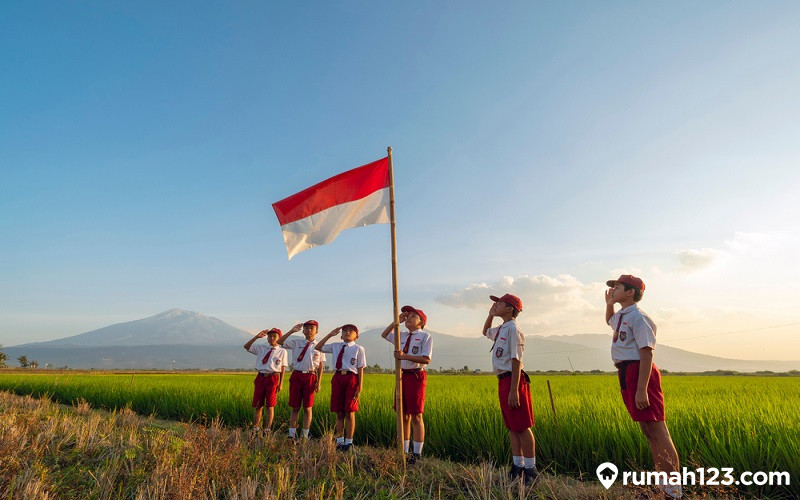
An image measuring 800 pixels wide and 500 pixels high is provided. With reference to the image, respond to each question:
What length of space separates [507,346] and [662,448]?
1.72 metres

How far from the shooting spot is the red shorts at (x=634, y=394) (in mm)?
3961

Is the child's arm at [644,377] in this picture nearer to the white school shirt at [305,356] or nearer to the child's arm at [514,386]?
the child's arm at [514,386]

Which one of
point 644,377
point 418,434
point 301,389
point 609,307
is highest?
point 609,307

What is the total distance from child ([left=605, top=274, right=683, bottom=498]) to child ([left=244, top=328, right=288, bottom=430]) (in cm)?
600

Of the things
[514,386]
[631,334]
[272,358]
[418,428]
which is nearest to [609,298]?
[631,334]

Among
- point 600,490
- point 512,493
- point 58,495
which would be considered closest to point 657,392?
point 600,490

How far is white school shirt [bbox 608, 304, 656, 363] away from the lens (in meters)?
4.05

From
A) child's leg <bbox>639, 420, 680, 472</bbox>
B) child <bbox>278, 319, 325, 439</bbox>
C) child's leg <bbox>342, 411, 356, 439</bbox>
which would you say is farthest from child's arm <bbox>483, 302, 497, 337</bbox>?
child <bbox>278, 319, 325, 439</bbox>

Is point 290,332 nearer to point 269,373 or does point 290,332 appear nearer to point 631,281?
point 269,373

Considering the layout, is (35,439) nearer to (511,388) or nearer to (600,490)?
(511,388)

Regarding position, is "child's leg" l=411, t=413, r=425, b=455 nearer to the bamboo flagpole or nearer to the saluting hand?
the bamboo flagpole

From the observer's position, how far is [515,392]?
189 inches

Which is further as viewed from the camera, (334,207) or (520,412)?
(334,207)

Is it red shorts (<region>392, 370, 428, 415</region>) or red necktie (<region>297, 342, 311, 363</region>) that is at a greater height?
red necktie (<region>297, 342, 311, 363</region>)
